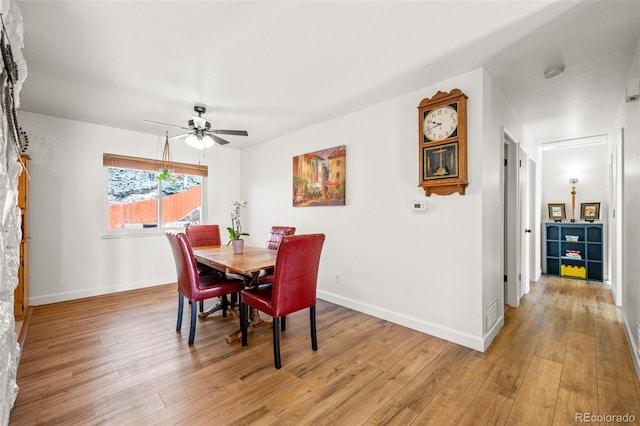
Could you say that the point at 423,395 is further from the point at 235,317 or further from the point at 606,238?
the point at 606,238

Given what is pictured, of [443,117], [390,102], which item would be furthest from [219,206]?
[443,117]

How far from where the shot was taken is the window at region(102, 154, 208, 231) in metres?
4.13

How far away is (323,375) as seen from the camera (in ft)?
6.63

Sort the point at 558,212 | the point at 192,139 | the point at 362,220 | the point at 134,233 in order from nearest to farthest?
1. the point at 192,139
2. the point at 362,220
3. the point at 134,233
4. the point at 558,212

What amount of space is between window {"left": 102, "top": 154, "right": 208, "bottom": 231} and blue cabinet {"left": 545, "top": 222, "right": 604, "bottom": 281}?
6.42m

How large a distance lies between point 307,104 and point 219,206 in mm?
2850

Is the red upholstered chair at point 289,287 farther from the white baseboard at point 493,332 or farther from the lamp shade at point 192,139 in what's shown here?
the lamp shade at point 192,139

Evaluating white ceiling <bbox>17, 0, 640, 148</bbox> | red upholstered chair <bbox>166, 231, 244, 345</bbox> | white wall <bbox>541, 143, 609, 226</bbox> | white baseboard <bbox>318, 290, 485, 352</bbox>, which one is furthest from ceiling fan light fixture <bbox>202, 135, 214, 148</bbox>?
white wall <bbox>541, 143, 609, 226</bbox>

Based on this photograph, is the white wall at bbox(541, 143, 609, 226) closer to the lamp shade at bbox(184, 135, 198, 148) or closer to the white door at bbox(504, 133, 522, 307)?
the white door at bbox(504, 133, 522, 307)

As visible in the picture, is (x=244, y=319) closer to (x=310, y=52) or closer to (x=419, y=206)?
(x=419, y=206)

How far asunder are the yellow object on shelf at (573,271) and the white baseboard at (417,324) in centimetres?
393

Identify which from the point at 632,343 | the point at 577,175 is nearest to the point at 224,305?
the point at 632,343

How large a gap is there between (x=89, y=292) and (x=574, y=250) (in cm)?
774

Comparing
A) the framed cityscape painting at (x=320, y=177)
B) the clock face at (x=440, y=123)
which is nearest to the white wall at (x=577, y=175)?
the clock face at (x=440, y=123)
